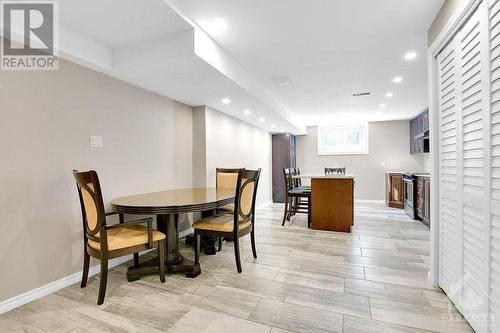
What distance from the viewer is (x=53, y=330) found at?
5.35ft

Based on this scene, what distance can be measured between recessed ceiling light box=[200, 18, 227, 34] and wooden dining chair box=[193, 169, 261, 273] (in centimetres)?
136

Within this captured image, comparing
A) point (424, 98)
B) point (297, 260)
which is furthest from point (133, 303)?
point (424, 98)

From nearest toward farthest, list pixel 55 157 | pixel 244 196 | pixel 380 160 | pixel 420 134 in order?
pixel 55 157, pixel 244 196, pixel 420 134, pixel 380 160

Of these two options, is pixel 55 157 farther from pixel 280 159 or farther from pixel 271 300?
pixel 280 159

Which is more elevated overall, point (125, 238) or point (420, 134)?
point (420, 134)

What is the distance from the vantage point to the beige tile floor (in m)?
1.66

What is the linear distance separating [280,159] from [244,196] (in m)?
4.52

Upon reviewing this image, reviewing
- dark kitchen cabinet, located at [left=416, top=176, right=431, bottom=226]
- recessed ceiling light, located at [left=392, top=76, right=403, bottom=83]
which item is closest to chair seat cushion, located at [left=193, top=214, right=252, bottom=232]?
recessed ceiling light, located at [left=392, top=76, right=403, bottom=83]

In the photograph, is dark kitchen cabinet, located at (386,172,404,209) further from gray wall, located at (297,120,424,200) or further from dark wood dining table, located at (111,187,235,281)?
dark wood dining table, located at (111,187,235,281)

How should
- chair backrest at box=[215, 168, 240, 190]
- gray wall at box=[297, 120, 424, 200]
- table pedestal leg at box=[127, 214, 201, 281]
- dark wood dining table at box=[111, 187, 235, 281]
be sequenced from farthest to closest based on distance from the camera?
gray wall at box=[297, 120, 424, 200], chair backrest at box=[215, 168, 240, 190], table pedestal leg at box=[127, 214, 201, 281], dark wood dining table at box=[111, 187, 235, 281]

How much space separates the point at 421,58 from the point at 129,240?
3.74m

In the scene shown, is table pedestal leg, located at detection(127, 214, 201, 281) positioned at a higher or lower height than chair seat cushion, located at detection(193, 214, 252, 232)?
lower
